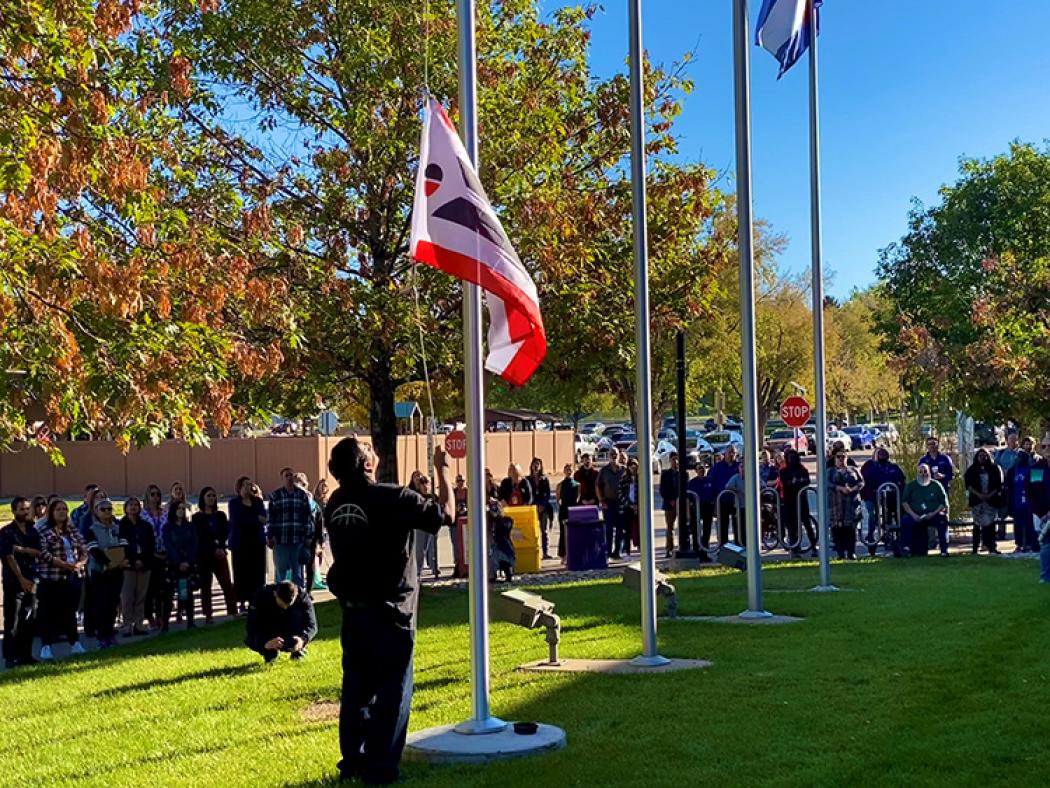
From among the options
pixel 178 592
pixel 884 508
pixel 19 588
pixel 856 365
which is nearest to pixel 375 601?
pixel 19 588

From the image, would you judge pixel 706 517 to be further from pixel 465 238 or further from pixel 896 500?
pixel 465 238

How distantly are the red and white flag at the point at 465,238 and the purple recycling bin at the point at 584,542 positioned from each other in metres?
14.3

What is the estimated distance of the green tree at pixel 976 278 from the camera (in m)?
33.9

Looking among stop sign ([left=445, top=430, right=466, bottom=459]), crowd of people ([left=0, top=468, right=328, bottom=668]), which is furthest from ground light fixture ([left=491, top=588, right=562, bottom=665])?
stop sign ([left=445, top=430, right=466, bottom=459])

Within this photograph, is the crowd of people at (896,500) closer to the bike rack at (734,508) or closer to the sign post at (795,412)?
the bike rack at (734,508)

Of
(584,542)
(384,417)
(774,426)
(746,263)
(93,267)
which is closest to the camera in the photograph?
(93,267)

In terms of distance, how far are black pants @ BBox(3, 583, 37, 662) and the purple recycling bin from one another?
1037 centimetres

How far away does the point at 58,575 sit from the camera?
583 inches

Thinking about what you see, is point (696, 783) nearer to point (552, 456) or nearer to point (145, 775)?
point (145, 775)

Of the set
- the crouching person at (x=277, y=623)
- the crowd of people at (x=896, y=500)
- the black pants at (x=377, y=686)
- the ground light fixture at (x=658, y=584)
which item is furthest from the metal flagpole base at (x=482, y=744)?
the crowd of people at (x=896, y=500)

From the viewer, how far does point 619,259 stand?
1983 centimetres

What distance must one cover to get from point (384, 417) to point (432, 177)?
1104cm

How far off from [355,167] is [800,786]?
12383 millimetres

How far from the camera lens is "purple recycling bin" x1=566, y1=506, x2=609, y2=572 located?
22.9m
